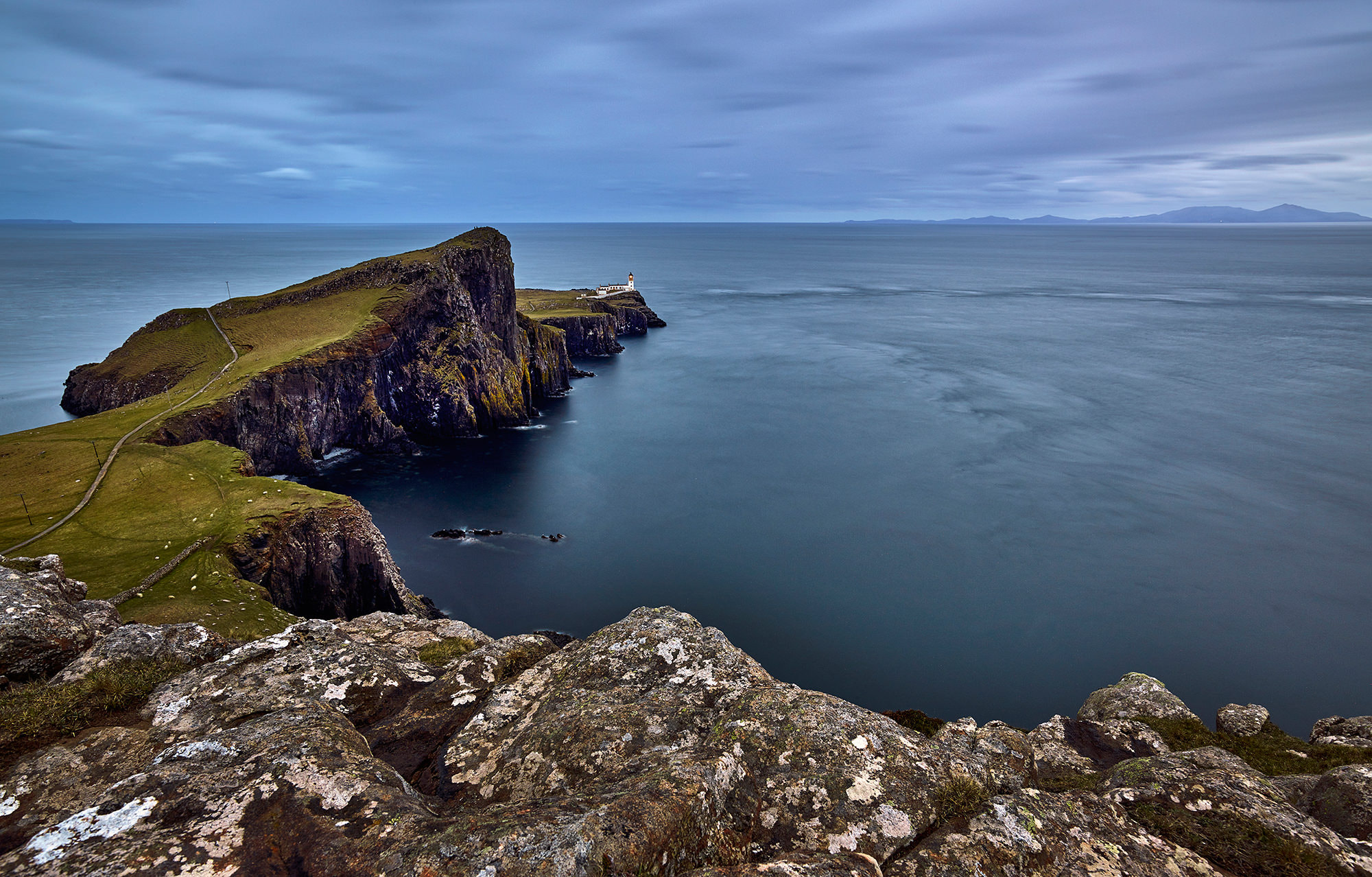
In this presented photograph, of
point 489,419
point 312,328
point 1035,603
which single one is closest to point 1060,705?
point 1035,603

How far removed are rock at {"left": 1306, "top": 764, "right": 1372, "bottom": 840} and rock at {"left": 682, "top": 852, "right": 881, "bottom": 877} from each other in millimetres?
10396

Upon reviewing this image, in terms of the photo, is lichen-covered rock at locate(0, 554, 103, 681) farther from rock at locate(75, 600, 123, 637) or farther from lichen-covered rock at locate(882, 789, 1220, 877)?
lichen-covered rock at locate(882, 789, 1220, 877)

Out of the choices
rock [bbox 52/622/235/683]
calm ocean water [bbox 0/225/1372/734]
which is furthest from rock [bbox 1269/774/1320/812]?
calm ocean water [bbox 0/225/1372/734]

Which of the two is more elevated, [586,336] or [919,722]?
[586,336]

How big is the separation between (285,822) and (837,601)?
159 feet

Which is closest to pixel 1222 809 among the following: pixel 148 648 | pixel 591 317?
pixel 148 648

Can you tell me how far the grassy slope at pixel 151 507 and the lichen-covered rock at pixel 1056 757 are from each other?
33.0 metres

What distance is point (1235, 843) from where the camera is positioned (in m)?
11.2

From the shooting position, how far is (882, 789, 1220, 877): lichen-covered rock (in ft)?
31.4

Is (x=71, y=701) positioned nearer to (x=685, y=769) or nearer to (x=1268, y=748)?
(x=685, y=769)

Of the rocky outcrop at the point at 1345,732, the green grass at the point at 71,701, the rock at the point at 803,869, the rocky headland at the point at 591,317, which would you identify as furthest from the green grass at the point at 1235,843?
the rocky headland at the point at 591,317

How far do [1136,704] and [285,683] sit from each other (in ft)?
93.5

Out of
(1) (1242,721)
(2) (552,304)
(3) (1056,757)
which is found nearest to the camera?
(3) (1056,757)

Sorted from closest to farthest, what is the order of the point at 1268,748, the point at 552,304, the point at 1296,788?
the point at 1296,788 → the point at 1268,748 → the point at 552,304
